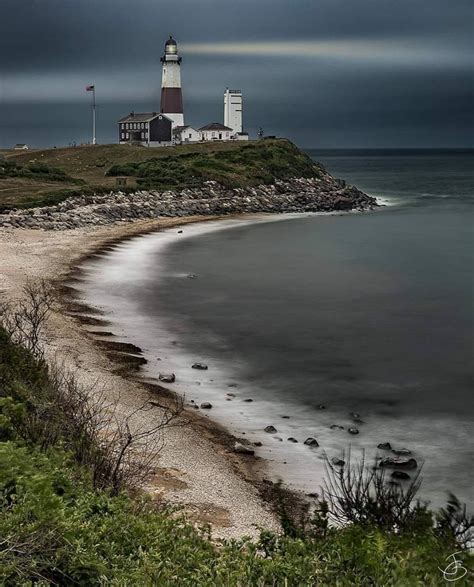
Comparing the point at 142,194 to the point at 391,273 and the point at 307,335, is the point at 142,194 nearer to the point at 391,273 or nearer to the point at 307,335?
the point at 391,273

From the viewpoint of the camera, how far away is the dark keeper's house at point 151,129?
294 feet

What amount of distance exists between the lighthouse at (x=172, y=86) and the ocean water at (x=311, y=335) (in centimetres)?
4853

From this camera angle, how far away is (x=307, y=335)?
72.5 feet

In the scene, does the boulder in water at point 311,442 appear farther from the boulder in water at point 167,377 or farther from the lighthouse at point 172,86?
the lighthouse at point 172,86

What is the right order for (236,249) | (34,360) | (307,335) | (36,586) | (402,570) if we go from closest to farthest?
(36,586) < (402,570) < (34,360) < (307,335) < (236,249)

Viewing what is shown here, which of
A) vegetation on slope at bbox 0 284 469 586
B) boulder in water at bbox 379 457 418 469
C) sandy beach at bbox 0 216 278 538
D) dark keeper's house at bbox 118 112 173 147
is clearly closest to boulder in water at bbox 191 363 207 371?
sandy beach at bbox 0 216 278 538

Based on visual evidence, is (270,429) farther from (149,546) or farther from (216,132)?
(216,132)

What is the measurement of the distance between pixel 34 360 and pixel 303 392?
582 centimetres

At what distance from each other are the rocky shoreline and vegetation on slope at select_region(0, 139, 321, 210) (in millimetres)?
1248

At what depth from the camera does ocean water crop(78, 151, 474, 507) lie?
46.3 feet

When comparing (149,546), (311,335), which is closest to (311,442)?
(149,546)

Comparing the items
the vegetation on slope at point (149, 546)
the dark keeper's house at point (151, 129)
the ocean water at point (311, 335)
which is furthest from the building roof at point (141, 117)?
the vegetation on slope at point (149, 546)

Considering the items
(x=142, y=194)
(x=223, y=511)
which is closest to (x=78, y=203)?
(x=142, y=194)

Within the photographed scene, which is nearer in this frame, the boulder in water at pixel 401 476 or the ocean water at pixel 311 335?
the boulder in water at pixel 401 476
